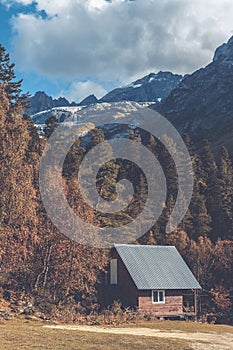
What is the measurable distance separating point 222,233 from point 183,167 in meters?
13.8

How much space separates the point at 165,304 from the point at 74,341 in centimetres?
2472

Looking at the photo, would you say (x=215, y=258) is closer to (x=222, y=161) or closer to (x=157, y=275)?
(x=157, y=275)

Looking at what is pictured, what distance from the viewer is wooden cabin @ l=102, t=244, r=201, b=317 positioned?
46.0 metres

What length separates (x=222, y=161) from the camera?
257ft

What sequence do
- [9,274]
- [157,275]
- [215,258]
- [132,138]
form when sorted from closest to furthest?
[9,274], [157,275], [215,258], [132,138]

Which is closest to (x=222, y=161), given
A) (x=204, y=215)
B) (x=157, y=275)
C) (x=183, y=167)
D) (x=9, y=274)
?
(x=183, y=167)

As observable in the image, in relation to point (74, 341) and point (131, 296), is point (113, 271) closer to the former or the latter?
point (131, 296)

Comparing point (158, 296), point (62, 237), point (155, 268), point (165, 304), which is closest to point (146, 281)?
point (158, 296)

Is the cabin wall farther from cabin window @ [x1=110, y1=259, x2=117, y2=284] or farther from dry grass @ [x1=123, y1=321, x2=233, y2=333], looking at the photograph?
cabin window @ [x1=110, y1=259, x2=117, y2=284]

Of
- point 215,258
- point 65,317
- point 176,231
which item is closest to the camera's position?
point 65,317

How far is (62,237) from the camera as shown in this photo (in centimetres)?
4475

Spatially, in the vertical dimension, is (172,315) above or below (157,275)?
below

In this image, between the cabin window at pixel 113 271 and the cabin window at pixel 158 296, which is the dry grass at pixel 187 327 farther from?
the cabin window at pixel 113 271

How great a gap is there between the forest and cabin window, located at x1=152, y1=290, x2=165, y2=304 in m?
6.03
